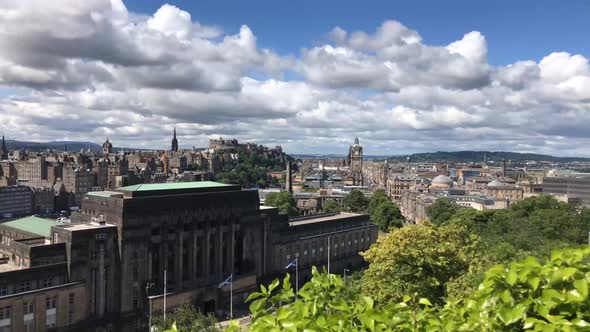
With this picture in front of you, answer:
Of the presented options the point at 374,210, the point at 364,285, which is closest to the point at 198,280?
the point at 364,285

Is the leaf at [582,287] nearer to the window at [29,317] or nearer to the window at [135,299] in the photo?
the window at [29,317]

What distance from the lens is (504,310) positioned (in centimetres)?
834

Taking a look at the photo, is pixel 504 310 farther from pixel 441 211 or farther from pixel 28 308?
pixel 441 211

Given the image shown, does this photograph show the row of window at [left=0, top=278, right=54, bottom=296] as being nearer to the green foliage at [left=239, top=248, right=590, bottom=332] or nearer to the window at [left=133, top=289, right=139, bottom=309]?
the window at [left=133, top=289, right=139, bottom=309]

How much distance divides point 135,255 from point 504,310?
58.6m

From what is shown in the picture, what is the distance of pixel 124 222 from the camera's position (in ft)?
197

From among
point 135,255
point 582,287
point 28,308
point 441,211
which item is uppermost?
point 582,287

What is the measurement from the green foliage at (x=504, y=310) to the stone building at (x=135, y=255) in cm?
5033

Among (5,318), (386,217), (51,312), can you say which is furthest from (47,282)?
(386,217)

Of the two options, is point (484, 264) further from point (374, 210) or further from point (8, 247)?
point (374, 210)

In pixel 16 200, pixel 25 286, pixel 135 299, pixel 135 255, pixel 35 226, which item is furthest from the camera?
pixel 16 200

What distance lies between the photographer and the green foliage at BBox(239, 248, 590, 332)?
820cm

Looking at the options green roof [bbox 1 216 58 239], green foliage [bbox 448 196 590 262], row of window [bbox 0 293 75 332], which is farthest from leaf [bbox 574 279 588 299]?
green roof [bbox 1 216 58 239]

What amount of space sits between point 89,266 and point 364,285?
32502 mm
